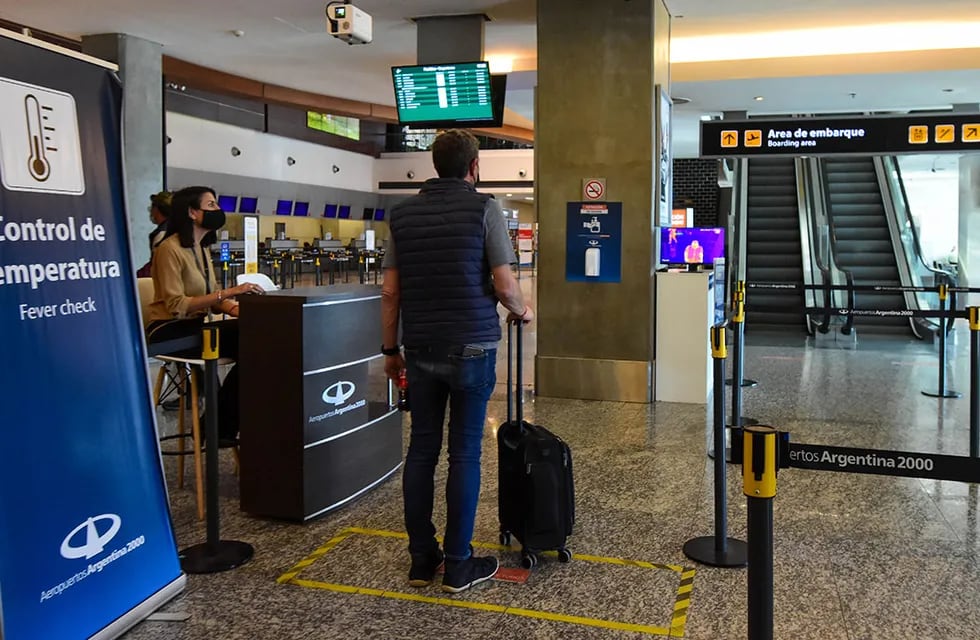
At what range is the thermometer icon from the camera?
7.40 ft

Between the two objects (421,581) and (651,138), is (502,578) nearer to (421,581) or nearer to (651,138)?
(421,581)

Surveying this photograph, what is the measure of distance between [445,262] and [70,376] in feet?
4.11

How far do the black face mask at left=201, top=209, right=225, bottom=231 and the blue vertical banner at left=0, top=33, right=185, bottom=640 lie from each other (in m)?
1.17

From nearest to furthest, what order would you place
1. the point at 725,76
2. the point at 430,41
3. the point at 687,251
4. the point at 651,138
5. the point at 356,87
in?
the point at 651,138 < the point at 430,41 < the point at 725,76 < the point at 687,251 < the point at 356,87

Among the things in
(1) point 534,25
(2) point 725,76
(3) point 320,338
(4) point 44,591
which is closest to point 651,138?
(1) point 534,25

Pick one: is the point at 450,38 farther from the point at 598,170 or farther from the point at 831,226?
the point at 831,226

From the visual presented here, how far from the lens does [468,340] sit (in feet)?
9.43

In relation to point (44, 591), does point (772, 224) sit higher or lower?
higher

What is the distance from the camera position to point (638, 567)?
3133mm

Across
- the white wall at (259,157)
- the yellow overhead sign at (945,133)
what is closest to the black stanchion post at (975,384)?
the yellow overhead sign at (945,133)

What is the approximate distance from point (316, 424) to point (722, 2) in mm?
5041

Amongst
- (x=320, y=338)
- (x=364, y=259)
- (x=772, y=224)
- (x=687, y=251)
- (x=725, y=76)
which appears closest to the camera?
(x=320, y=338)

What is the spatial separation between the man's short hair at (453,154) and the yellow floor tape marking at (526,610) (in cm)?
154

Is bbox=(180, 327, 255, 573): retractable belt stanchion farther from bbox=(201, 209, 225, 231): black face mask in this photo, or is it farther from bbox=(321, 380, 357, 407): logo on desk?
bbox=(201, 209, 225, 231): black face mask
